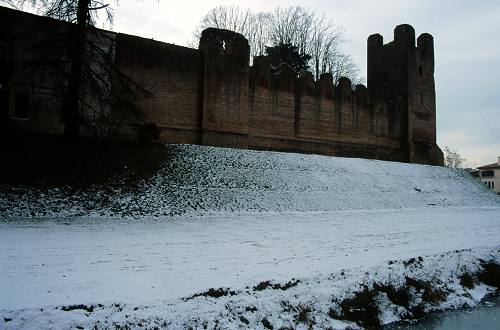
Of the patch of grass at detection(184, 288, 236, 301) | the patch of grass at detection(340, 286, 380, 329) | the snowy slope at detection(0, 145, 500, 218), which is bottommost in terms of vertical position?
the patch of grass at detection(340, 286, 380, 329)

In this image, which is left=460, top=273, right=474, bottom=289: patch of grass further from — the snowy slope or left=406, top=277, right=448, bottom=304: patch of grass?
the snowy slope

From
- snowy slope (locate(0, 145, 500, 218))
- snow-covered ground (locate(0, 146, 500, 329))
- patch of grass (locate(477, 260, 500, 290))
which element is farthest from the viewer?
snowy slope (locate(0, 145, 500, 218))

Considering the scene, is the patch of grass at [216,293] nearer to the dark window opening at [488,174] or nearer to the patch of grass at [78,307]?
the patch of grass at [78,307]

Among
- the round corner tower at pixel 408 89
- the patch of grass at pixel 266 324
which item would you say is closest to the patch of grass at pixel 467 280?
the patch of grass at pixel 266 324

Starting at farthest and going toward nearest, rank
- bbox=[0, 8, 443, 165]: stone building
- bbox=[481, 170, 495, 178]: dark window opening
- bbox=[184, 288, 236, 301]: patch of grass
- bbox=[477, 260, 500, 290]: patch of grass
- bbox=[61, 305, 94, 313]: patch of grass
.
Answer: bbox=[481, 170, 495, 178]: dark window opening → bbox=[0, 8, 443, 165]: stone building → bbox=[477, 260, 500, 290]: patch of grass → bbox=[184, 288, 236, 301]: patch of grass → bbox=[61, 305, 94, 313]: patch of grass

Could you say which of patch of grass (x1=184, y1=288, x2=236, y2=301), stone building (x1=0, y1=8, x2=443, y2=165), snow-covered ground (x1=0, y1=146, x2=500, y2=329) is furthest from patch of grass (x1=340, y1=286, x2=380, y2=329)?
stone building (x1=0, y1=8, x2=443, y2=165)

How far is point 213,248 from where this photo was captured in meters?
7.78

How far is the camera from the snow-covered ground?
199 inches

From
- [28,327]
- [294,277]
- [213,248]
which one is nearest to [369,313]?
[294,277]

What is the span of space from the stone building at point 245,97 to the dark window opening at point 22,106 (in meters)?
0.04

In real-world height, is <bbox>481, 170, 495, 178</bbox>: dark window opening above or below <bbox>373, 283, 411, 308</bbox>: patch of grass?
above

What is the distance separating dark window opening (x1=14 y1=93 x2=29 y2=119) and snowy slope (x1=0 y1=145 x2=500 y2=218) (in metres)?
6.06

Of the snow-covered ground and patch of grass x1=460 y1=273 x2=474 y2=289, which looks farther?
patch of grass x1=460 y1=273 x2=474 y2=289

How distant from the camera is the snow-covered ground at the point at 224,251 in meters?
5.05
